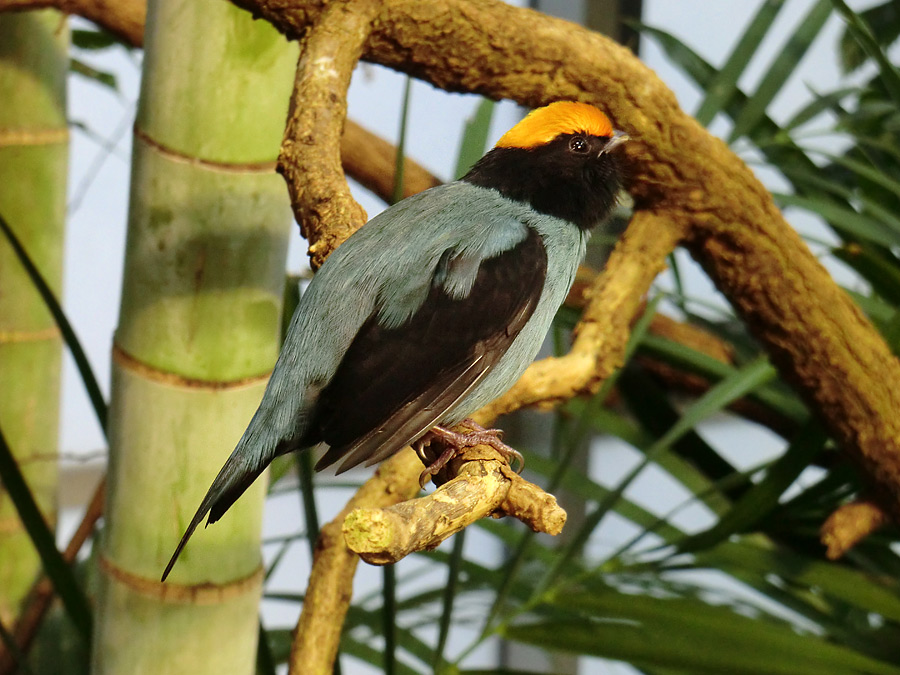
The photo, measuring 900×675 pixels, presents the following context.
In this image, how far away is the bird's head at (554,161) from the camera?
1.10 meters

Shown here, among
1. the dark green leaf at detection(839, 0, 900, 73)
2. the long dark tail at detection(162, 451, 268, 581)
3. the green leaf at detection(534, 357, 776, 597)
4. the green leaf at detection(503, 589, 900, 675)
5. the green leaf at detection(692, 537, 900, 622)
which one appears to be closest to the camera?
the long dark tail at detection(162, 451, 268, 581)

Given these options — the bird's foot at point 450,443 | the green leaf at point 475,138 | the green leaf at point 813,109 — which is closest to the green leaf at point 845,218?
the green leaf at point 813,109

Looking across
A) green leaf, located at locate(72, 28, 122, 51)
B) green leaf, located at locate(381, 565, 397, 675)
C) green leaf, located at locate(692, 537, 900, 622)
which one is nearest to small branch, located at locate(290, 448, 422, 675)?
green leaf, located at locate(381, 565, 397, 675)

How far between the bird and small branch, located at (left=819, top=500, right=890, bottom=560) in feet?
2.51

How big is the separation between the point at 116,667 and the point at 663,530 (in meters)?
1.09

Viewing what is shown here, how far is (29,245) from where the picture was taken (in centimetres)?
162

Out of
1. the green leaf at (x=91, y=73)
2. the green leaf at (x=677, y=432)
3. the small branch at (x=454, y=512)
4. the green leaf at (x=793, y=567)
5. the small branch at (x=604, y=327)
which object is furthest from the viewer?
the green leaf at (x=91, y=73)

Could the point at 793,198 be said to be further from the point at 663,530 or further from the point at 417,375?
the point at 417,375

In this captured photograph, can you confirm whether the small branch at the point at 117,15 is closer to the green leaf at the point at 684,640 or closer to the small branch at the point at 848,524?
the green leaf at the point at 684,640

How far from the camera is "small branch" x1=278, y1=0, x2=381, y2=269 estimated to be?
1.00 m

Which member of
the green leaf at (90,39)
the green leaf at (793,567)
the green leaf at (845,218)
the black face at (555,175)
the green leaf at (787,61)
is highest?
the green leaf at (787,61)

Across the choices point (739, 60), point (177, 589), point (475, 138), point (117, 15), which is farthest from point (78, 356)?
point (739, 60)

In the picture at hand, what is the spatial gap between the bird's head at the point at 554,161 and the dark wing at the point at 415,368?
0.17m

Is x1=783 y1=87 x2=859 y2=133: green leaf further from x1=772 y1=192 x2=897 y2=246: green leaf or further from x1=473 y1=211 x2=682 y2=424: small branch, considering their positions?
x1=473 y1=211 x2=682 y2=424: small branch
